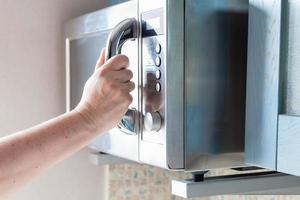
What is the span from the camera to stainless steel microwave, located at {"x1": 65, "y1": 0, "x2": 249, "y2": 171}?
0.78 m

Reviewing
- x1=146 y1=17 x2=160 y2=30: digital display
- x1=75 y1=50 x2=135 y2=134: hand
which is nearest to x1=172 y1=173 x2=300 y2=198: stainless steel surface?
x1=75 y1=50 x2=135 y2=134: hand

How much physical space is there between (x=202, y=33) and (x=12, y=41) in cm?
66

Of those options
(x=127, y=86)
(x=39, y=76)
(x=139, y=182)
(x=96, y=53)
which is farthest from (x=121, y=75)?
(x=139, y=182)

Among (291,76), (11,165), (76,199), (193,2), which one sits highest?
(193,2)

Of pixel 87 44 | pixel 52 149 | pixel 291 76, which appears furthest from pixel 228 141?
pixel 87 44

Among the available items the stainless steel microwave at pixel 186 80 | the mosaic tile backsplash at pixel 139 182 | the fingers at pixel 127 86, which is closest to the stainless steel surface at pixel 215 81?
the stainless steel microwave at pixel 186 80

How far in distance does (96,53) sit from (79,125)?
28cm

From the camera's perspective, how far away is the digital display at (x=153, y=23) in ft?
2.64

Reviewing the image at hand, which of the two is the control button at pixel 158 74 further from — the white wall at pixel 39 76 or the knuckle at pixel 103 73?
the white wall at pixel 39 76

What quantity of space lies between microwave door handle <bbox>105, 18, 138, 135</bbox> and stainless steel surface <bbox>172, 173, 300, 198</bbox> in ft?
0.42

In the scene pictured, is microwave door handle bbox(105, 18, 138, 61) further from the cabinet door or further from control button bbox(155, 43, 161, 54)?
the cabinet door

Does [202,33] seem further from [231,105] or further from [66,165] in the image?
[66,165]

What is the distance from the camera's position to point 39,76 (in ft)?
4.37

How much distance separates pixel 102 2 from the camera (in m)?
1.39
